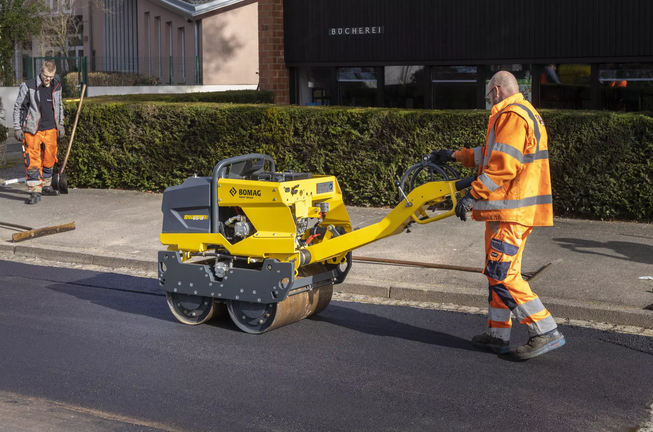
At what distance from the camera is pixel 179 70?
30.4 metres

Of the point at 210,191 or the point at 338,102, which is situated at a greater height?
the point at 338,102

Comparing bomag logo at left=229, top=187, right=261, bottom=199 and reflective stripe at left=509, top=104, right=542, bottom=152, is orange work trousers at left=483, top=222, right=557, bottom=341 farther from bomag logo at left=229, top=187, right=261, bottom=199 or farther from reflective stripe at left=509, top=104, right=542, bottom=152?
bomag logo at left=229, top=187, right=261, bottom=199

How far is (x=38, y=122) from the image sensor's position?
40.6ft

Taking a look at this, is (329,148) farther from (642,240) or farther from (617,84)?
(617,84)

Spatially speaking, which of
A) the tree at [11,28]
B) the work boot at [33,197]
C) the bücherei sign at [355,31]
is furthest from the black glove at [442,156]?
the tree at [11,28]

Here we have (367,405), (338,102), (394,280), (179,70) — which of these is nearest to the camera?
(367,405)

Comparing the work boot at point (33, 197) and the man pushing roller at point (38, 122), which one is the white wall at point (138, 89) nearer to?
the man pushing roller at point (38, 122)

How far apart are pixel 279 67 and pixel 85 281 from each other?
33.1 ft

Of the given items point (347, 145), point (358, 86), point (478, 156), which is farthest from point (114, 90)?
Answer: point (478, 156)

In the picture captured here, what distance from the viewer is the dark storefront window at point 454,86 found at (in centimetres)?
1606

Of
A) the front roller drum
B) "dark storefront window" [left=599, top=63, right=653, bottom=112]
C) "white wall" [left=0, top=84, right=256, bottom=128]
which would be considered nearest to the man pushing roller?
the front roller drum

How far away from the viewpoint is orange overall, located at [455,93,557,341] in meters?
5.64

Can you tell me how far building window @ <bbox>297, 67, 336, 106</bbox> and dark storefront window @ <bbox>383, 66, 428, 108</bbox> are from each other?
125 cm

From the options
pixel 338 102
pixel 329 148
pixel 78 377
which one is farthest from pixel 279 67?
pixel 78 377
